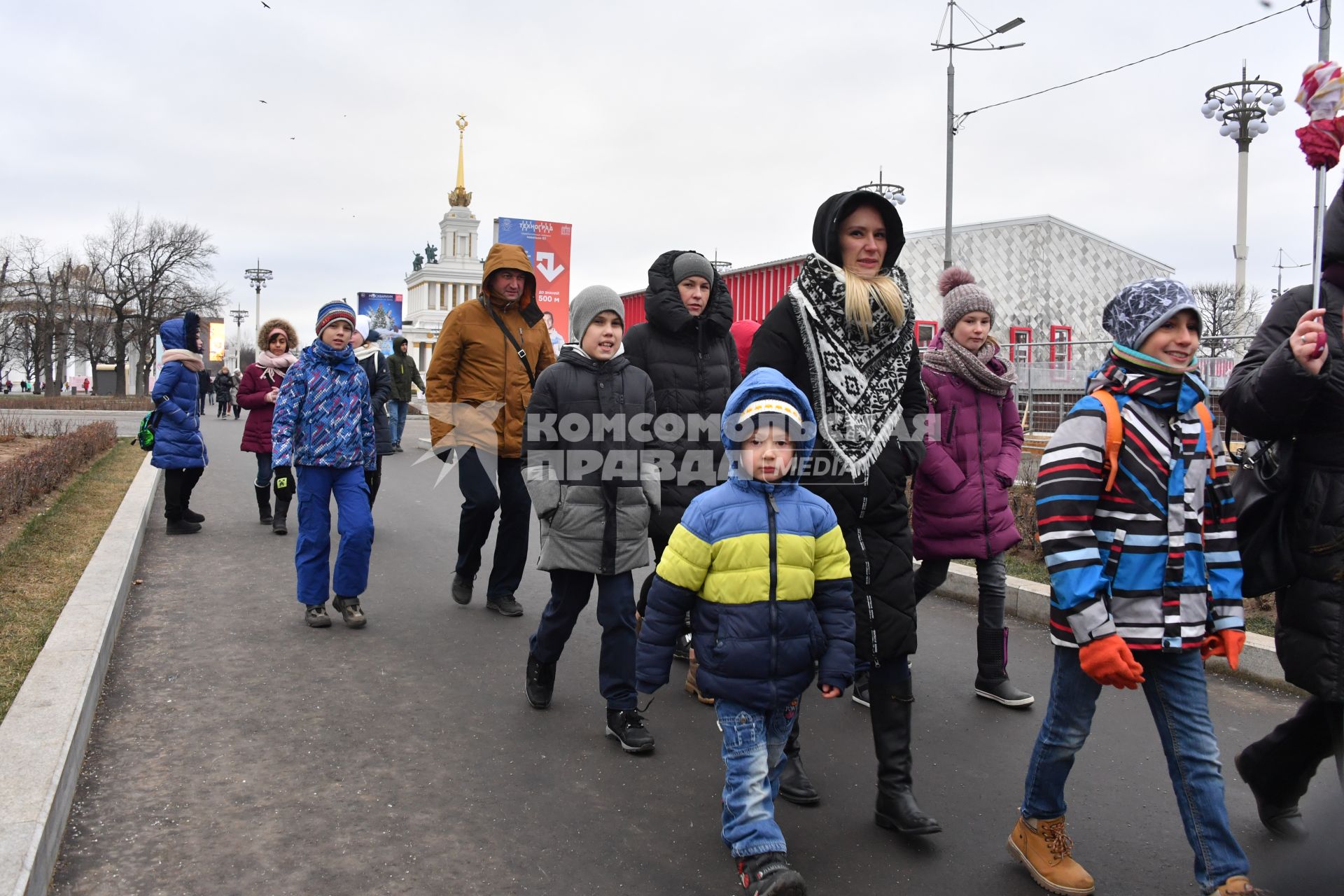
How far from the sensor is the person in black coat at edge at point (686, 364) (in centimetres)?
516

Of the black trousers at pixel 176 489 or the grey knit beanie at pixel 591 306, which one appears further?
the black trousers at pixel 176 489

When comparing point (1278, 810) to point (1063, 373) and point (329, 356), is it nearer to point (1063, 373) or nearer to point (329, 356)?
point (329, 356)

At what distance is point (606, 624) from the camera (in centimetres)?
449

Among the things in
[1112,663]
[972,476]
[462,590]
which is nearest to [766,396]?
[1112,663]

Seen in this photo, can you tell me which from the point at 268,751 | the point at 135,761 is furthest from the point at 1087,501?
the point at 135,761

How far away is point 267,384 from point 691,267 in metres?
5.94

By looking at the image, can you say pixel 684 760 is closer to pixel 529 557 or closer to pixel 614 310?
pixel 614 310

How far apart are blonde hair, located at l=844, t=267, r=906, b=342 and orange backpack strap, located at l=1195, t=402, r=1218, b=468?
105 centimetres

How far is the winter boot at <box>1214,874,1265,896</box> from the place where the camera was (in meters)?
2.79

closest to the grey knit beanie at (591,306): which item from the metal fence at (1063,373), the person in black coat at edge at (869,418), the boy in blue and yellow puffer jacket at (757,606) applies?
the person in black coat at edge at (869,418)

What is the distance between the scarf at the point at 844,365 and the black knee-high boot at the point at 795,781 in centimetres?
102

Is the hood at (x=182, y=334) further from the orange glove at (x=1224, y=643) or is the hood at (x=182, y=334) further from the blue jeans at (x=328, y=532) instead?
the orange glove at (x=1224, y=643)

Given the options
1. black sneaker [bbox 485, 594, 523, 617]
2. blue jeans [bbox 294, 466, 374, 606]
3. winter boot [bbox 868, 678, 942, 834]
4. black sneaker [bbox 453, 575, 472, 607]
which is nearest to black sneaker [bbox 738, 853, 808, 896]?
winter boot [bbox 868, 678, 942, 834]

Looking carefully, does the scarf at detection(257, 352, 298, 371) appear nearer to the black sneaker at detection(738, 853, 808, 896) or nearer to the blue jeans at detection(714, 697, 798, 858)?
the blue jeans at detection(714, 697, 798, 858)
